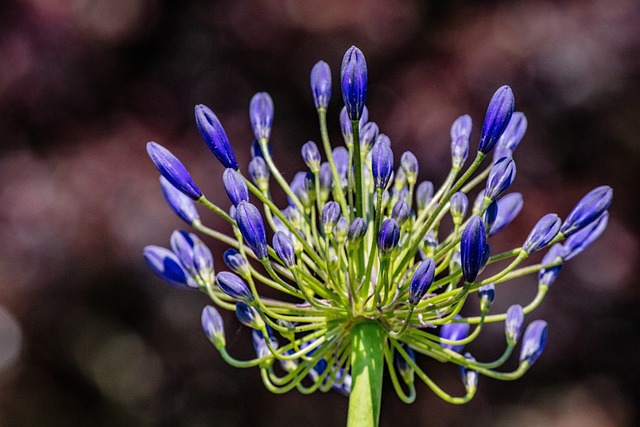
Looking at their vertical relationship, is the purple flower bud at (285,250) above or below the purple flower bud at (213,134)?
below

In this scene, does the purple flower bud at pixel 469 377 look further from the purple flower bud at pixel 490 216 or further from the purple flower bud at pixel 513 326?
the purple flower bud at pixel 490 216

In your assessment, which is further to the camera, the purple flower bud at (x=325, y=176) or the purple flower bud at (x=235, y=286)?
the purple flower bud at (x=325, y=176)

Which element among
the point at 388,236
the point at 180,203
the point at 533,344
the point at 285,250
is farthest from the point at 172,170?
the point at 533,344

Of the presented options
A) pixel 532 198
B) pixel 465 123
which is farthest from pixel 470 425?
pixel 465 123

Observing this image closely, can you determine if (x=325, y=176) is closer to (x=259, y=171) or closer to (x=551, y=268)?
(x=259, y=171)

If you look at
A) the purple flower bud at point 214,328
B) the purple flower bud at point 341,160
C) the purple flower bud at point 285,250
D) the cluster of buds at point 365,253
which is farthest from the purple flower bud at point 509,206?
the purple flower bud at point 214,328

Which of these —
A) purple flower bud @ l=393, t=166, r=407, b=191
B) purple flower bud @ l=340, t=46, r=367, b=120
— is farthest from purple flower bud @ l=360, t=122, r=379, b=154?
purple flower bud @ l=340, t=46, r=367, b=120

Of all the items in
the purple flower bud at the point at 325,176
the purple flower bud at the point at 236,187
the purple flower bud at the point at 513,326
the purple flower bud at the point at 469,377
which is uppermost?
the purple flower bud at the point at 236,187
